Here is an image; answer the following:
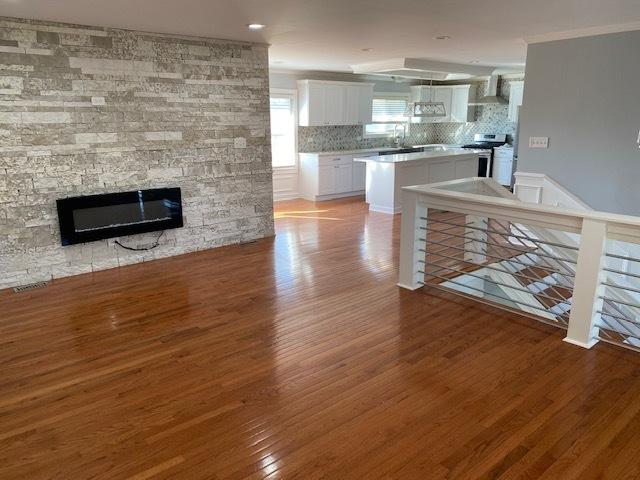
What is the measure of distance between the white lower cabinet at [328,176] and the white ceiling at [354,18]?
2860 millimetres

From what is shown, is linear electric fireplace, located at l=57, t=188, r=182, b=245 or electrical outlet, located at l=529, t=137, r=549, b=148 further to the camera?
electrical outlet, located at l=529, t=137, r=549, b=148

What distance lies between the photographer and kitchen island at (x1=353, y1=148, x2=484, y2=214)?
7430 millimetres

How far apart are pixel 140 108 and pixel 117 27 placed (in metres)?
0.76

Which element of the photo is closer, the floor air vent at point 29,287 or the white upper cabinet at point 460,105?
the floor air vent at point 29,287

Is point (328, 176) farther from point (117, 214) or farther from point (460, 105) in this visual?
point (117, 214)

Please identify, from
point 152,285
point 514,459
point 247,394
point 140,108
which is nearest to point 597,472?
point 514,459

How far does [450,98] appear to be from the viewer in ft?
35.9

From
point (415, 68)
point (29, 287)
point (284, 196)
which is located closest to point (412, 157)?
point (415, 68)

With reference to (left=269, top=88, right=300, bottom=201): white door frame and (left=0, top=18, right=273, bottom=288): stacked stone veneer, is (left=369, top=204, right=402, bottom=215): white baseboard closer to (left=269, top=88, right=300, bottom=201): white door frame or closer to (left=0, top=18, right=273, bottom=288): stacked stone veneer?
(left=269, top=88, right=300, bottom=201): white door frame

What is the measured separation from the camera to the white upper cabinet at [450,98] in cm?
1059

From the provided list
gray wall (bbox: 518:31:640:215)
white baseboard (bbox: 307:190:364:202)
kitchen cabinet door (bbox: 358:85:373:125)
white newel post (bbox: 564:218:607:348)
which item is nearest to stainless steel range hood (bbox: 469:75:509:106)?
kitchen cabinet door (bbox: 358:85:373:125)

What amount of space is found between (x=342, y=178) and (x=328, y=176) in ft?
1.12

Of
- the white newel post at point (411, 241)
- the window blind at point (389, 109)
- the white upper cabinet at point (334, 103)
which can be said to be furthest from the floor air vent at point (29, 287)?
the window blind at point (389, 109)

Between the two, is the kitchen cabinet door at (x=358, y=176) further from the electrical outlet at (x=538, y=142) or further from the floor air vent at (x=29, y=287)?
the floor air vent at (x=29, y=287)
